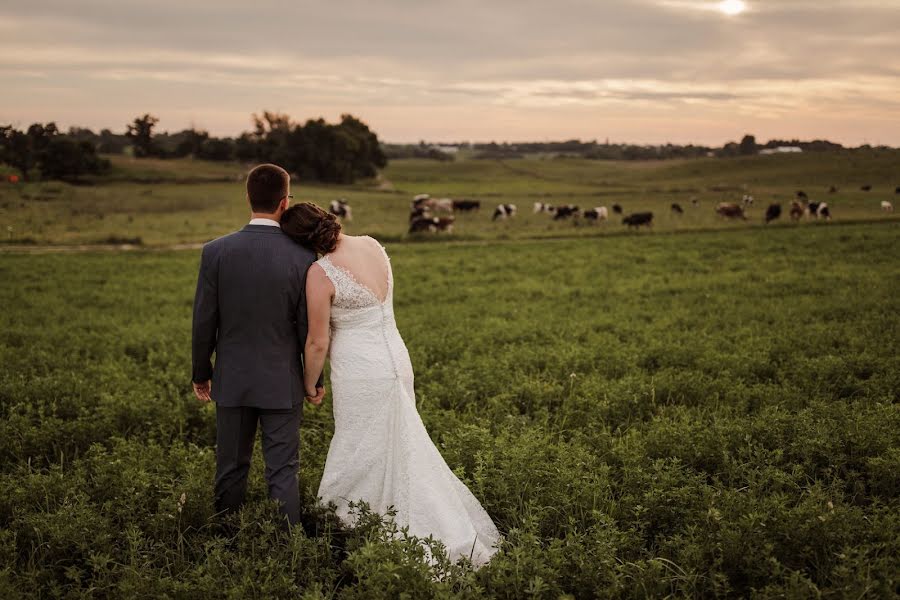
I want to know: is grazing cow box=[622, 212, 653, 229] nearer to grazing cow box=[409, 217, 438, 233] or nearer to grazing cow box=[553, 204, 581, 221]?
grazing cow box=[553, 204, 581, 221]

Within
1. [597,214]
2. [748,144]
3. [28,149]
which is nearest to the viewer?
[597,214]

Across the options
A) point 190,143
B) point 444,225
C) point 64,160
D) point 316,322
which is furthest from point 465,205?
point 190,143

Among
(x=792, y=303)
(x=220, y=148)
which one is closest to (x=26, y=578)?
(x=792, y=303)

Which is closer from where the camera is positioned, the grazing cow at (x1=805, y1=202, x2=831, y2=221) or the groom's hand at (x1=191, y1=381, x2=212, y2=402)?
the groom's hand at (x1=191, y1=381, x2=212, y2=402)

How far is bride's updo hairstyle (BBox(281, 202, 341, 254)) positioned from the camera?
4766 mm

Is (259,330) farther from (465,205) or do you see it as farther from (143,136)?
(143,136)

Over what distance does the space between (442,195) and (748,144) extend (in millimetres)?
123567

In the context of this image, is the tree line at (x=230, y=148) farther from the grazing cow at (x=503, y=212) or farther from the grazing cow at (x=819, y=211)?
the grazing cow at (x=819, y=211)

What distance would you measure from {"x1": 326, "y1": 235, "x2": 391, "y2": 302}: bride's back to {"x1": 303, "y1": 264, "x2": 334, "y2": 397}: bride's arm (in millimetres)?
194

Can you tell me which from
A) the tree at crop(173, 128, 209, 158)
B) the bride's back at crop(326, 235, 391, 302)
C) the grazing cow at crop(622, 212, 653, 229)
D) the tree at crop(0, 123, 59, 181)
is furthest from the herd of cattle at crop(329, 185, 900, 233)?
the tree at crop(173, 128, 209, 158)

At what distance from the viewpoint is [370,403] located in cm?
508

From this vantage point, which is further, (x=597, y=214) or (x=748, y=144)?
(x=748, y=144)

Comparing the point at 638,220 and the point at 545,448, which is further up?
the point at 638,220

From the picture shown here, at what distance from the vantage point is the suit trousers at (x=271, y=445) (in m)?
4.89
